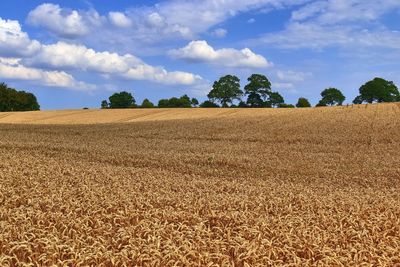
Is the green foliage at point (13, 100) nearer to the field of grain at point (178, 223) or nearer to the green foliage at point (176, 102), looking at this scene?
the green foliage at point (176, 102)

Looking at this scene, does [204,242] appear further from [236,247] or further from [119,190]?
[119,190]

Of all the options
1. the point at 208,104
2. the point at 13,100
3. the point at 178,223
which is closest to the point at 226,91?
the point at 208,104

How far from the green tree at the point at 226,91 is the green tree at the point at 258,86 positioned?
2161 mm

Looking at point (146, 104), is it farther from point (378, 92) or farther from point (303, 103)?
point (378, 92)

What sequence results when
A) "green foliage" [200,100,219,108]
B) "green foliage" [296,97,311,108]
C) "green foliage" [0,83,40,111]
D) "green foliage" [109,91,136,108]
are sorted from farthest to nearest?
"green foliage" [109,91,136,108] → "green foliage" [296,97,311,108] → "green foliage" [200,100,219,108] → "green foliage" [0,83,40,111]

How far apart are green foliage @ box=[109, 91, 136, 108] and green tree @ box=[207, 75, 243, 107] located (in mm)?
20906

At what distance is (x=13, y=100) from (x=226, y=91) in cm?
4522

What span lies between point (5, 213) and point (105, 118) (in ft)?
189

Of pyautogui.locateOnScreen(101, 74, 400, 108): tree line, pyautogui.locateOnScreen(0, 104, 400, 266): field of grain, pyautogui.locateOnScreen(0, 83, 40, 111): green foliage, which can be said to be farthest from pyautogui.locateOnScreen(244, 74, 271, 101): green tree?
pyautogui.locateOnScreen(0, 104, 400, 266): field of grain

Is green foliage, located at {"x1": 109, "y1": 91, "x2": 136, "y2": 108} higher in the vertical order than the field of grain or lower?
higher

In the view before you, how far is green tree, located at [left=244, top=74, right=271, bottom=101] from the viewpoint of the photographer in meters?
104

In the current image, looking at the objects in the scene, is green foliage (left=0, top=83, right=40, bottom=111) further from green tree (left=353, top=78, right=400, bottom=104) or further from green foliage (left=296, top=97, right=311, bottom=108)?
green tree (left=353, top=78, right=400, bottom=104)

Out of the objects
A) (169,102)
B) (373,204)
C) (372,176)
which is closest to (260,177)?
(372,176)

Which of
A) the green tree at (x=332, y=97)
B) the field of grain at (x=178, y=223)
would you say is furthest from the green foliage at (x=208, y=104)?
the field of grain at (x=178, y=223)
